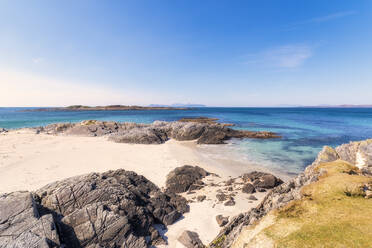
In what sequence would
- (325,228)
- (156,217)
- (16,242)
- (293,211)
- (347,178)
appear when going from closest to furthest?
(325,228) < (293,211) < (16,242) < (347,178) < (156,217)

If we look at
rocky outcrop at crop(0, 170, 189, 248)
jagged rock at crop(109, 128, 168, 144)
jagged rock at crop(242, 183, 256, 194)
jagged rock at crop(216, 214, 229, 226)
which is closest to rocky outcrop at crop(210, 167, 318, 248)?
jagged rock at crop(216, 214, 229, 226)

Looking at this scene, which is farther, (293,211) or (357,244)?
(293,211)

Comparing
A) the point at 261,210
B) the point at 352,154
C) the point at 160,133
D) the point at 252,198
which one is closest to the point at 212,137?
the point at 160,133

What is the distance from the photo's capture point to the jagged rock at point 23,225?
19.9ft

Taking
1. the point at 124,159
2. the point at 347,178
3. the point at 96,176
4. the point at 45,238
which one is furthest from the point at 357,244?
the point at 124,159

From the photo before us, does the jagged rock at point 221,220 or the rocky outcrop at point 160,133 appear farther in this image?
the rocky outcrop at point 160,133

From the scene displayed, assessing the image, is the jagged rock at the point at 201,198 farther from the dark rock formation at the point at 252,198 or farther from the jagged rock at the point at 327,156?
the jagged rock at the point at 327,156

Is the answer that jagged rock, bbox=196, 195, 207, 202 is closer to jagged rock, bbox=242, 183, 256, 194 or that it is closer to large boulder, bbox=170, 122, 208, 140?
jagged rock, bbox=242, 183, 256, 194

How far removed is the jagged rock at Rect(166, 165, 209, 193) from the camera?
14367 mm

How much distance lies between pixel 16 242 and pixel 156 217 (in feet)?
21.2

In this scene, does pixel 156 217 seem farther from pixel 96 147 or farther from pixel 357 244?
pixel 96 147

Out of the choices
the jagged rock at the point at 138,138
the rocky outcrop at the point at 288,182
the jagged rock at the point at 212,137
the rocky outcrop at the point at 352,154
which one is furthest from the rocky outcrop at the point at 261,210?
the jagged rock at the point at 138,138

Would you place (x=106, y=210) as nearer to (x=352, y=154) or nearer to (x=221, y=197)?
(x=221, y=197)

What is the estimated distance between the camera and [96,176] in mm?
11766
